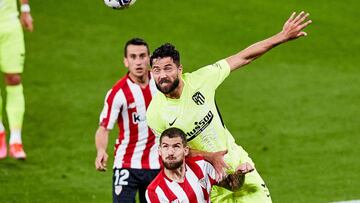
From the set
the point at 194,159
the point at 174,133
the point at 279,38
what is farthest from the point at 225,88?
the point at 174,133

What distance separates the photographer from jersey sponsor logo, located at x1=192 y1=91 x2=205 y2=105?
10.0 metres

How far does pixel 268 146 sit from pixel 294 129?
0.85 meters

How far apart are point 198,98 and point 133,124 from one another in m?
1.76

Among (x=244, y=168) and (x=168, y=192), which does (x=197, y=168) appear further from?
(x=244, y=168)

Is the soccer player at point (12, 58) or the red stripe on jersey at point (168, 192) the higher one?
the soccer player at point (12, 58)

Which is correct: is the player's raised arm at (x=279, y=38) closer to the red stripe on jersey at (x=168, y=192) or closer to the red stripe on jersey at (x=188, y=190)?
the red stripe on jersey at (x=188, y=190)

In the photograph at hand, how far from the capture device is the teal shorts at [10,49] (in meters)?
14.4

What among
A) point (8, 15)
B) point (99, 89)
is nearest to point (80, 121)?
point (99, 89)

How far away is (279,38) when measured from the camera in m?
10.1

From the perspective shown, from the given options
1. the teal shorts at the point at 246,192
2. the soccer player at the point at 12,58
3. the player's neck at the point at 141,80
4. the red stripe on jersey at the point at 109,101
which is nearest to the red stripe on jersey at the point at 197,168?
the teal shorts at the point at 246,192

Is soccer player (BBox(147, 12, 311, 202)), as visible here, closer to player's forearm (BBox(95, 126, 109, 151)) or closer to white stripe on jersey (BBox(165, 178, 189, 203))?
white stripe on jersey (BBox(165, 178, 189, 203))

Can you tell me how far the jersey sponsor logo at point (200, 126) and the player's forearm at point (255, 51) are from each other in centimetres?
55

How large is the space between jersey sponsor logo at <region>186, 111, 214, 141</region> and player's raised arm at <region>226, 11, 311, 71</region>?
546mm

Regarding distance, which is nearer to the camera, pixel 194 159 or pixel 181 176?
pixel 181 176
